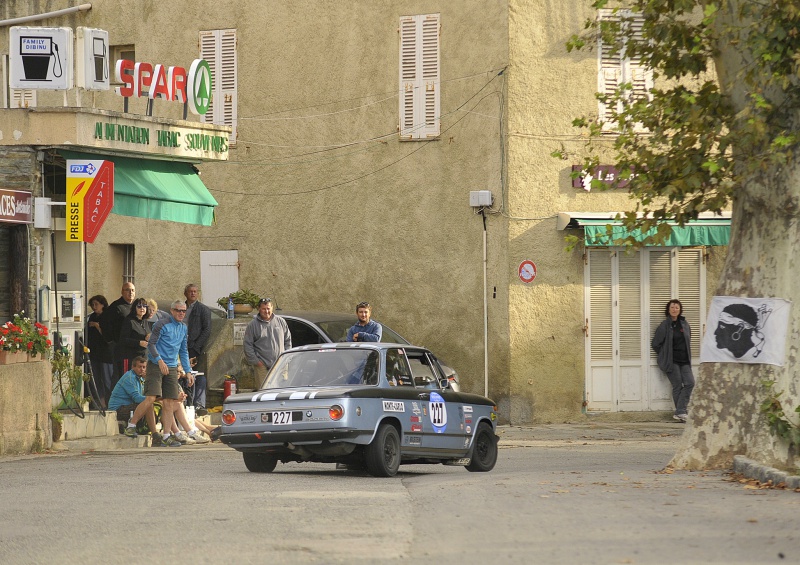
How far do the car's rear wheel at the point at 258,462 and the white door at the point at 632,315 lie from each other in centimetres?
1146

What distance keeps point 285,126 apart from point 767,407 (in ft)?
49.4

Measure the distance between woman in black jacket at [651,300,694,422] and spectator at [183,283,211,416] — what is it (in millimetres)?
8501

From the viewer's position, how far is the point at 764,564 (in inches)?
320

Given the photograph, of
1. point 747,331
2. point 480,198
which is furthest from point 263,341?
point 747,331

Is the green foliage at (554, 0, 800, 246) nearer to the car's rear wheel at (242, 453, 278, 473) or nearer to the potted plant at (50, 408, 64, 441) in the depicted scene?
the car's rear wheel at (242, 453, 278, 473)

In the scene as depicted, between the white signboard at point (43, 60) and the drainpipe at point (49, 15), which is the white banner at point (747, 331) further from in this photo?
the drainpipe at point (49, 15)

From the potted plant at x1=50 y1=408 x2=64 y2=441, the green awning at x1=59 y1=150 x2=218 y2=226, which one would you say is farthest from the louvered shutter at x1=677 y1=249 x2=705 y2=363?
the potted plant at x1=50 y1=408 x2=64 y2=441

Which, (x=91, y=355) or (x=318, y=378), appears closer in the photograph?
(x=318, y=378)

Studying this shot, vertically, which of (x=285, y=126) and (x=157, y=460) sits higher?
(x=285, y=126)

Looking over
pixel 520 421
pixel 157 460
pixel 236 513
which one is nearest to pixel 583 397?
pixel 520 421

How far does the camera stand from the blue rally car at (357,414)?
1416cm

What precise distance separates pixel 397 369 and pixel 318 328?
8016 millimetres

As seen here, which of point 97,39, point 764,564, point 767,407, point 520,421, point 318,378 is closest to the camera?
point 764,564

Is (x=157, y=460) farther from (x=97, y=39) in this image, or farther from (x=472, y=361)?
(x=472, y=361)
